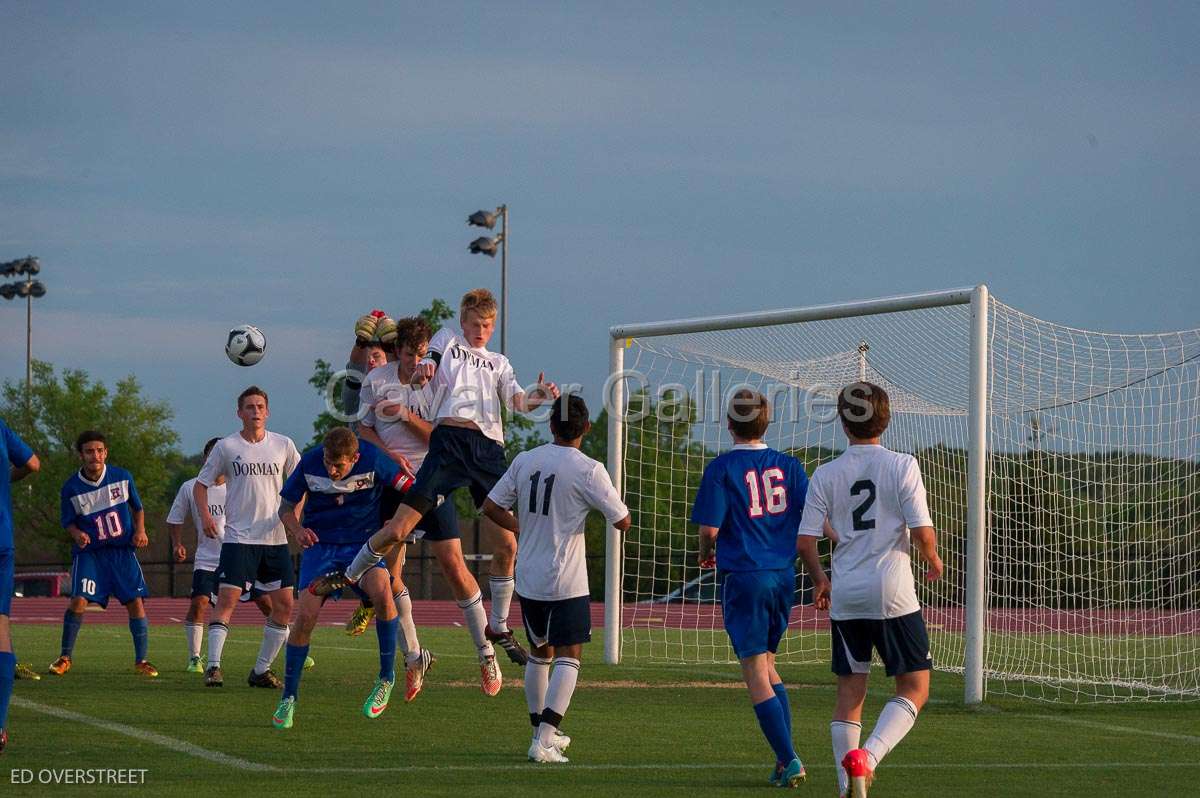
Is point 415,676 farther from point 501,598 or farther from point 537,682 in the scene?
point 537,682

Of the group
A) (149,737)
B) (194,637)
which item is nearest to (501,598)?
(149,737)

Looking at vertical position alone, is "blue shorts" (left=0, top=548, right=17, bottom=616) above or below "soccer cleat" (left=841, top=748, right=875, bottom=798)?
above

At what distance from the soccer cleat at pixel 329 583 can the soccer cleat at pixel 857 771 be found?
3.90 metres

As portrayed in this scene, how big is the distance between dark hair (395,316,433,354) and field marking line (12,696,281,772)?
3.12 m

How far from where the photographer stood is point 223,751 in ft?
26.0

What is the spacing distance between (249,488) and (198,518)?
2045 millimetres

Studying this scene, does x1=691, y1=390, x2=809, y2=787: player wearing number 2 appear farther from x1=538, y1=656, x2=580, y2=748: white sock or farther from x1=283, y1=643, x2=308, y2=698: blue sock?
x1=283, y1=643, x2=308, y2=698: blue sock

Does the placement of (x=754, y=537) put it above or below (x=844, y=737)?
above

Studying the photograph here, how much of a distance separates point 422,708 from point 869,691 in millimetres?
4175

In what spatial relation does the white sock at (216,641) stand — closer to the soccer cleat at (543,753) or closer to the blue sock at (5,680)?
the blue sock at (5,680)

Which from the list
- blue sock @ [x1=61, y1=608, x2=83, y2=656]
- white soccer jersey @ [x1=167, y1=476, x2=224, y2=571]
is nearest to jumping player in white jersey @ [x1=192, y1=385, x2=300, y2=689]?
white soccer jersey @ [x1=167, y1=476, x2=224, y2=571]

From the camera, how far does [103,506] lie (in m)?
13.2

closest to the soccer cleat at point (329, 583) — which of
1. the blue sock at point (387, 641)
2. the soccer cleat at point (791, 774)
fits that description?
the blue sock at point (387, 641)

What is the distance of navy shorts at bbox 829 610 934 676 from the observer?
667cm
